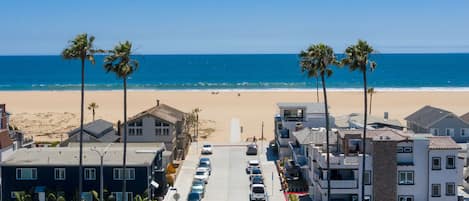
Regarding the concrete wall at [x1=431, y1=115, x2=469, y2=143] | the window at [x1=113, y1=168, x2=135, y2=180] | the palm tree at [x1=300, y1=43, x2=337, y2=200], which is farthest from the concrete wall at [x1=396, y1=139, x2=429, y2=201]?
the concrete wall at [x1=431, y1=115, x2=469, y2=143]

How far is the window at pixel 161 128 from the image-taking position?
6988cm

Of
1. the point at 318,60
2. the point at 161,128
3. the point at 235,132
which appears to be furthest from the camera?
the point at 235,132

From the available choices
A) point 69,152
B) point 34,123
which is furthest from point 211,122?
point 69,152

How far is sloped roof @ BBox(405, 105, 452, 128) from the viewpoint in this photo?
7131 centimetres

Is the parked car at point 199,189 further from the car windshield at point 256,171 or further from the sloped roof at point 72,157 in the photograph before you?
the car windshield at point 256,171

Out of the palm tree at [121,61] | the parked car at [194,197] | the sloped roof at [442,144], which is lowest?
the parked car at [194,197]

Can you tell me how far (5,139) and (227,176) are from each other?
18.7 metres

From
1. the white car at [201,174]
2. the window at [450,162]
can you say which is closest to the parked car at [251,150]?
the white car at [201,174]

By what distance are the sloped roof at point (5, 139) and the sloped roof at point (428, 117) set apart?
3783 cm

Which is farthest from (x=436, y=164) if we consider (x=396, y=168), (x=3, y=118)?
(x=3, y=118)

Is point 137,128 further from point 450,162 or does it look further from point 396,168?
point 450,162

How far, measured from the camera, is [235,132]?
95750 mm

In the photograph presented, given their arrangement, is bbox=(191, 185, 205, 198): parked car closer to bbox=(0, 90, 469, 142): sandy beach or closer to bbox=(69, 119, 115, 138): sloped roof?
bbox=(69, 119, 115, 138): sloped roof

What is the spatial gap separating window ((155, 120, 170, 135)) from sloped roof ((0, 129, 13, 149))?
14.3 m
